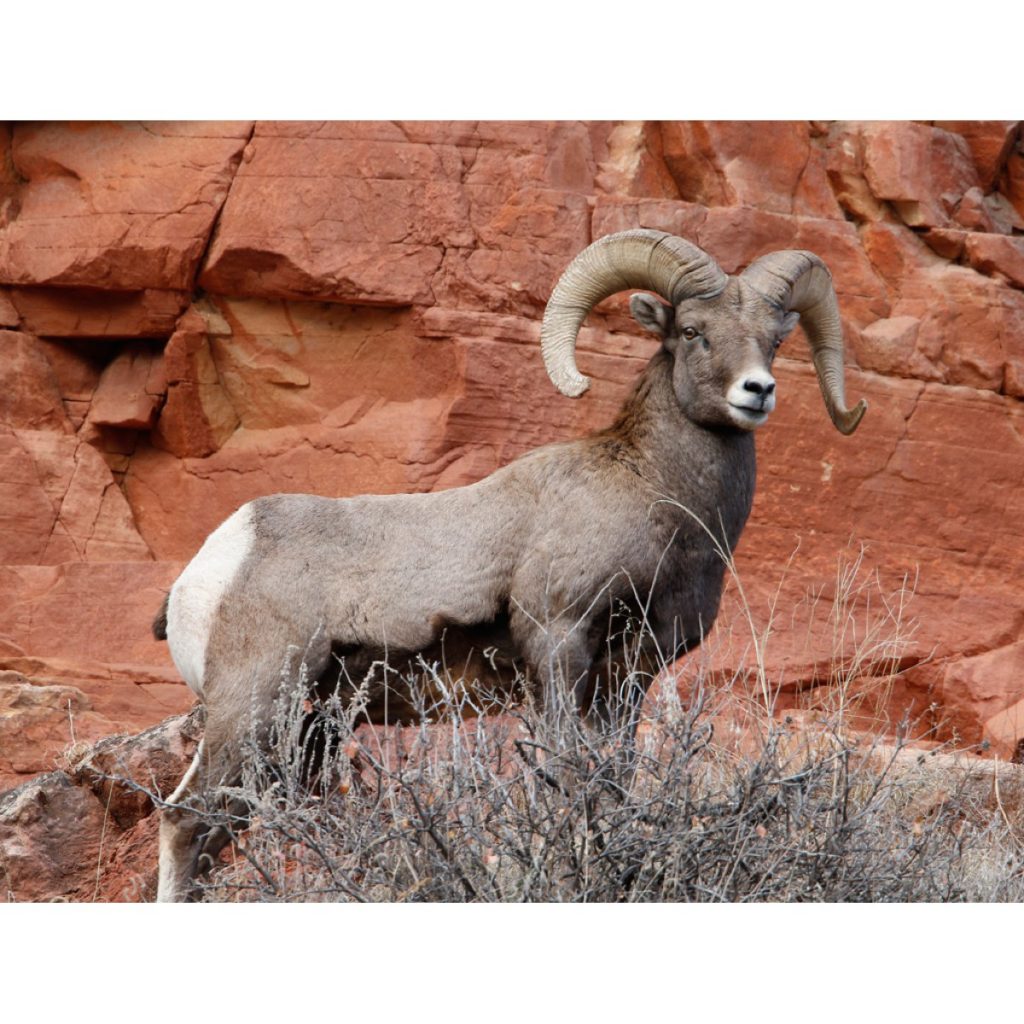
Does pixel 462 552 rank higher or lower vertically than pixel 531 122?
lower

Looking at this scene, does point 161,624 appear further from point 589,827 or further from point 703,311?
point 703,311

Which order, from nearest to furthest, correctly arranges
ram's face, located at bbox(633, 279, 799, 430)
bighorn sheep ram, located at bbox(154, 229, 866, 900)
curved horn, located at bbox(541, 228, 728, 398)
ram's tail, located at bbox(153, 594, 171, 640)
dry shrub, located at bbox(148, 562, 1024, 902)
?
dry shrub, located at bbox(148, 562, 1024, 902)
bighorn sheep ram, located at bbox(154, 229, 866, 900)
ram's face, located at bbox(633, 279, 799, 430)
curved horn, located at bbox(541, 228, 728, 398)
ram's tail, located at bbox(153, 594, 171, 640)

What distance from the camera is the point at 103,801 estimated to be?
7359 mm

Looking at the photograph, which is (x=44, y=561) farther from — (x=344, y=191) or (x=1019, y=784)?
(x=1019, y=784)

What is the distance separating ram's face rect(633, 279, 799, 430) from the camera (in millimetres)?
6383

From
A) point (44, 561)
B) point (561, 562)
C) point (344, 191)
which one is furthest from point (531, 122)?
point (561, 562)

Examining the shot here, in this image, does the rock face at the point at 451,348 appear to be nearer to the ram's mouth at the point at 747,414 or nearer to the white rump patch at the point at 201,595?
the white rump patch at the point at 201,595

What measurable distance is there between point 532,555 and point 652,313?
128cm

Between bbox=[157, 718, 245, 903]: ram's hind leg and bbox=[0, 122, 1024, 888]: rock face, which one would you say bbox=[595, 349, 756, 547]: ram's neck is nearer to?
bbox=[157, 718, 245, 903]: ram's hind leg

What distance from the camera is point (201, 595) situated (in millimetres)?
6496

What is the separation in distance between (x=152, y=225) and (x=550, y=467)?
5124 mm

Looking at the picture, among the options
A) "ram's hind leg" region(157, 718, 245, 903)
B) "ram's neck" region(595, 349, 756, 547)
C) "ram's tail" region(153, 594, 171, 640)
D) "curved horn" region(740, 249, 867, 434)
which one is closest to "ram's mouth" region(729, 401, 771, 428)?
"ram's neck" region(595, 349, 756, 547)

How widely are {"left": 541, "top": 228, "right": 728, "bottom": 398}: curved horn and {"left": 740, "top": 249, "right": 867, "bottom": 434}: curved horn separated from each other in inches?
8.2

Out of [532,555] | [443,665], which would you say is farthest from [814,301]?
[443,665]
